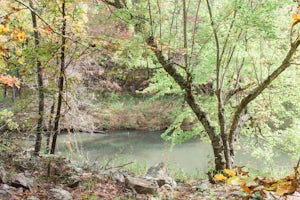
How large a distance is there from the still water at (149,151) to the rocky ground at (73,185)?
165 inches

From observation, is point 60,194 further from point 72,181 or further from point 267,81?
point 267,81

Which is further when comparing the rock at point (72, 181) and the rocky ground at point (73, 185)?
the rock at point (72, 181)

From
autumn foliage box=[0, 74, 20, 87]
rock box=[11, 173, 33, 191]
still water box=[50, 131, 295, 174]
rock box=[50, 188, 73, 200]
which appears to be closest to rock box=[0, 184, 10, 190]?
rock box=[11, 173, 33, 191]

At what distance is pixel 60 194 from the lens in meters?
3.53

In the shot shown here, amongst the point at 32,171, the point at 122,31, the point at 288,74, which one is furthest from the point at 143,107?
the point at 32,171

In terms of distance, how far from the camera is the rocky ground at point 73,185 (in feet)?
11.6

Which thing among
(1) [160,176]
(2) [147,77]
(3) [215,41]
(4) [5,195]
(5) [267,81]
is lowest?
(1) [160,176]

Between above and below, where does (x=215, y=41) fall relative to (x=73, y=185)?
above

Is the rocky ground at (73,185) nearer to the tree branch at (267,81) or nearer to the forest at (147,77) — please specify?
the forest at (147,77)

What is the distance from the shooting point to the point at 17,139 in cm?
420

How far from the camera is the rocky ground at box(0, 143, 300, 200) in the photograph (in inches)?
139

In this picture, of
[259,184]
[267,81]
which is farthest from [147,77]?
[259,184]

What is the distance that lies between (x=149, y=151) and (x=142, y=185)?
7.83 m

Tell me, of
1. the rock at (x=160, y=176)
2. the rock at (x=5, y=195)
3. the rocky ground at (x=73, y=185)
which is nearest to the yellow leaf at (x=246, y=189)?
the rocky ground at (x=73, y=185)
